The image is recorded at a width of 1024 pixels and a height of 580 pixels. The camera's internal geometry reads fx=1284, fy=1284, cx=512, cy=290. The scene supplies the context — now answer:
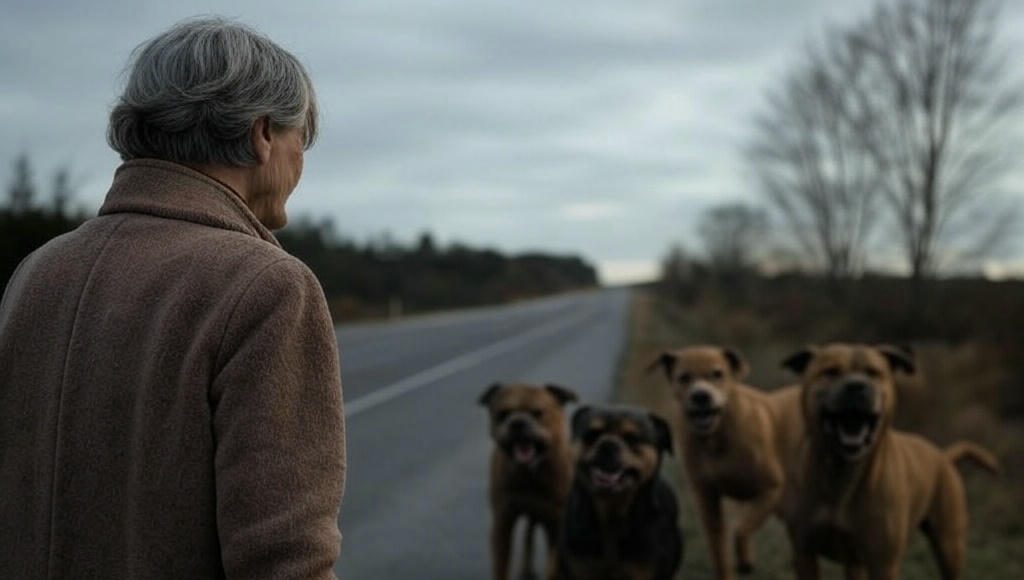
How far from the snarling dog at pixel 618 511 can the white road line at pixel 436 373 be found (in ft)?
31.9

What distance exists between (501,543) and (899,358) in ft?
7.62

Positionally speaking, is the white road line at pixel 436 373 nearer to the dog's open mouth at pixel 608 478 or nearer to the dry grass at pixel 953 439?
the dry grass at pixel 953 439

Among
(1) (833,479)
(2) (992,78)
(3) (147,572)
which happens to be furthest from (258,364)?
(2) (992,78)

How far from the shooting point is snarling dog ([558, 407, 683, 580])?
596 centimetres

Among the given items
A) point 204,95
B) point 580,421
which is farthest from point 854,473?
point 204,95

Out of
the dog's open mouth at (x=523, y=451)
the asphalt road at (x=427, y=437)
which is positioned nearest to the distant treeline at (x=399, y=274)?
the asphalt road at (x=427, y=437)

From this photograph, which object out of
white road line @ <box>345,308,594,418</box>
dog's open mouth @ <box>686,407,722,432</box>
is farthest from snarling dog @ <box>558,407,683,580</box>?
white road line @ <box>345,308,594,418</box>

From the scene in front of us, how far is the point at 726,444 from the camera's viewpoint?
8.04m

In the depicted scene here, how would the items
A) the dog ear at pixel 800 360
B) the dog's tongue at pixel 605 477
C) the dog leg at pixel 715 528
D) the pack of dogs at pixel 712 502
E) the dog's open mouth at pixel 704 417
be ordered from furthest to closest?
the dog's open mouth at pixel 704 417 < the dog leg at pixel 715 528 < the dog ear at pixel 800 360 < the pack of dogs at pixel 712 502 < the dog's tongue at pixel 605 477

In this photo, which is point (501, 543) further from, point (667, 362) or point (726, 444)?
point (667, 362)

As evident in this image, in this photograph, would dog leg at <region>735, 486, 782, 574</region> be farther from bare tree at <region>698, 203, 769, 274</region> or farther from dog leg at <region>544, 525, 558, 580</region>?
bare tree at <region>698, 203, 769, 274</region>

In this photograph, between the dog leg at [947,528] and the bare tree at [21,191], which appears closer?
the dog leg at [947,528]

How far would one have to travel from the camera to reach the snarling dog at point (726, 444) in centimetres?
793

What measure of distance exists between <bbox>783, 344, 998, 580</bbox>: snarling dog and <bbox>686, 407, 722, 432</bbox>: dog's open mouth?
4.17ft
